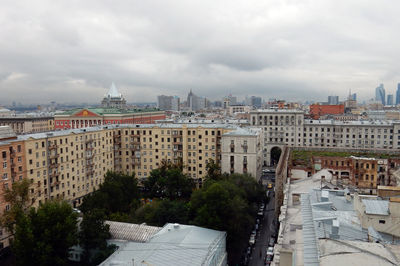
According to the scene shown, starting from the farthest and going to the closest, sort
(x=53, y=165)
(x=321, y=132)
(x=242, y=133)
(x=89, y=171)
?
(x=321, y=132) < (x=242, y=133) < (x=89, y=171) < (x=53, y=165)

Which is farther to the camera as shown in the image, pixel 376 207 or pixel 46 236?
pixel 46 236

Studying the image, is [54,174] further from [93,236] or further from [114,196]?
[93,236]

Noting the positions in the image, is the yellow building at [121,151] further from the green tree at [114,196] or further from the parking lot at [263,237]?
the parking lot at [263,237]

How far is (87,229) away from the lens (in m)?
44.0

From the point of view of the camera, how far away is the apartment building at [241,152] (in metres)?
80.8

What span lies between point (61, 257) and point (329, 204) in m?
32.5

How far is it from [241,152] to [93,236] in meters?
45.3

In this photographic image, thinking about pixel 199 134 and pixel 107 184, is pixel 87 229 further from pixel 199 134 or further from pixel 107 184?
pixel 199 134

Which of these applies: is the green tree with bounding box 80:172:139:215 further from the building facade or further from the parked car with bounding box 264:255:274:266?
the building facade

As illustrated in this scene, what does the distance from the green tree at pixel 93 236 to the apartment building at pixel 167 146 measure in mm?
43688

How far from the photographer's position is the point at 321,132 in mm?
125000

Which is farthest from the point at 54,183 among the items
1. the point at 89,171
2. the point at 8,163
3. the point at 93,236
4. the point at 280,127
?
the point at 280,127

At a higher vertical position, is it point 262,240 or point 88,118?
point 88,118

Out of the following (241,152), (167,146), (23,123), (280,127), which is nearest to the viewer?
(241,152)
